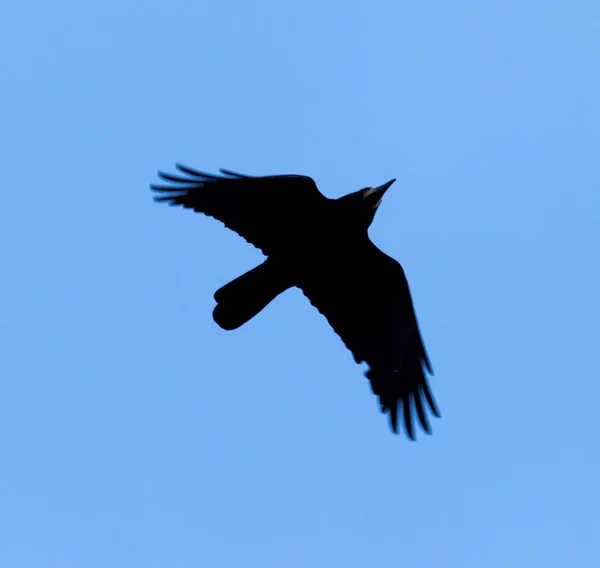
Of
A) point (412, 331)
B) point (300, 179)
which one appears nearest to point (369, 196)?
point (300, 179)

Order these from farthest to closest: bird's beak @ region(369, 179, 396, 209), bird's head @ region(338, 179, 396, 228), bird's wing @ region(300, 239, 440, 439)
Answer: bird's wing @ region(300, 239, 440, 439)
bird's beak @ region(369, 179, 396, 209)
bird's head @ region(338, 179, 396, 228)

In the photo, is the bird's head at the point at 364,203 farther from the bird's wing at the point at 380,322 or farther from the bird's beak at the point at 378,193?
the bird's wing at the point at 380,322

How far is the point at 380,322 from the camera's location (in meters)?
9.03

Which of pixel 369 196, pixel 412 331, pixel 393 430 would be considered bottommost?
pixel 393 430

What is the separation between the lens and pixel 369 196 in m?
8.62

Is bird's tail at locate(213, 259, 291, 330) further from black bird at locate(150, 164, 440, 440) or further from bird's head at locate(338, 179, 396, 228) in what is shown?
bird's head at locate(338, 179, 396, 228)

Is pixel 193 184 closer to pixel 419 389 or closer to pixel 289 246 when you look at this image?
pixel 289 246

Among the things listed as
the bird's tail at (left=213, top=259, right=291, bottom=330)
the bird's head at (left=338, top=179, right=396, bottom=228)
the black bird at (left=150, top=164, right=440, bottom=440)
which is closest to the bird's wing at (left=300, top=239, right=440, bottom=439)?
the black bird at (left=150, top=164, right=440, bottom=440)

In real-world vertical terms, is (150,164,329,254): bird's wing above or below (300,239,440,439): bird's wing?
above

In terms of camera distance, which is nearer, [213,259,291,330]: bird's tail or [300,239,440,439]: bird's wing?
[213,259,291,330]: bird's tail

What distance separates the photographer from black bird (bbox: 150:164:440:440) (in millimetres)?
8570

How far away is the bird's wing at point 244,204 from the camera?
8617 millimetres

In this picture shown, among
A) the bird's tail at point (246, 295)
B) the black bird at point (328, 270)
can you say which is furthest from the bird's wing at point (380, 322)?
the bird's tail at point (246, 295)

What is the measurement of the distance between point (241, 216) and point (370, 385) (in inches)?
68.8
